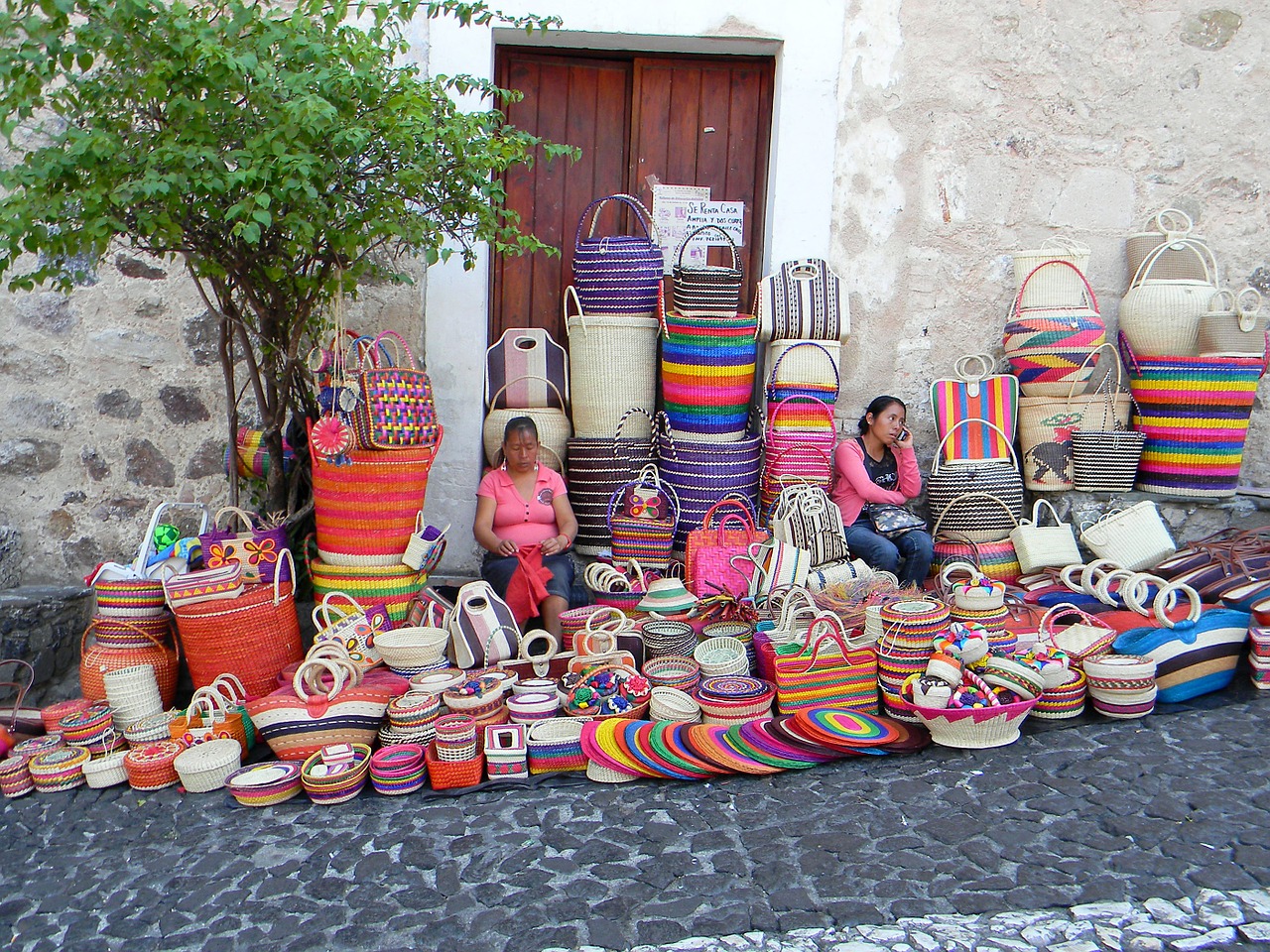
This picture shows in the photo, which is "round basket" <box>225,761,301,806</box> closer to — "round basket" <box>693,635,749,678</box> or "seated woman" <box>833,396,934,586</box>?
"round basket" <box>693,635,749,678</box>

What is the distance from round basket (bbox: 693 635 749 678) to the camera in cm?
358

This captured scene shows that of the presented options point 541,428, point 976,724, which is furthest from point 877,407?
point 976,724

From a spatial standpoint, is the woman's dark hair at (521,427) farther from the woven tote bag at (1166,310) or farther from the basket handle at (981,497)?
the woven tote bag at (1166,310)

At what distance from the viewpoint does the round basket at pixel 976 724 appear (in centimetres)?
319

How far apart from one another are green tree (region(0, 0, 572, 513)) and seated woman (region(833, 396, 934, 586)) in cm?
200

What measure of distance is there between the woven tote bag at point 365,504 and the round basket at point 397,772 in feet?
3.55

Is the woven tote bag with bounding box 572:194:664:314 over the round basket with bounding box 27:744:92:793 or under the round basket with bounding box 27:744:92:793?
over

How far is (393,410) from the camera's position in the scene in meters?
4.04

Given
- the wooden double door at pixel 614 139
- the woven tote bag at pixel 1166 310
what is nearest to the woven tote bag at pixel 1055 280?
the woven tote bag at pixel 1166 310

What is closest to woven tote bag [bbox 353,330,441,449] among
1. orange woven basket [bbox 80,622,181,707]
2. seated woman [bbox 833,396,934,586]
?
orange woven basket [bbox 80,622,181,707]

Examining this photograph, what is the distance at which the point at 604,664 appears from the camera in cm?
364

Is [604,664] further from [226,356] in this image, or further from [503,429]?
[226,356]

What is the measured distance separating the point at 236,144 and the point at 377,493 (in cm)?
144

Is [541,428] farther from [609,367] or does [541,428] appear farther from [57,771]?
[57,771]
